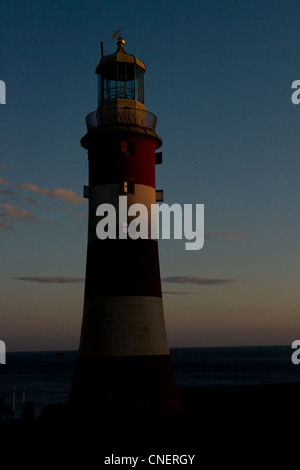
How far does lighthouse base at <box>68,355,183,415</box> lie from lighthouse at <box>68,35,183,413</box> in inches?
1.5

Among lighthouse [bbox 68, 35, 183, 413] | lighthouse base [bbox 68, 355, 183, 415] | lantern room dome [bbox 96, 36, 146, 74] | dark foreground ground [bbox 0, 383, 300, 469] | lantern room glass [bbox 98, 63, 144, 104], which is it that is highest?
lantern room dome [bbox 96, 36, 146, 74]

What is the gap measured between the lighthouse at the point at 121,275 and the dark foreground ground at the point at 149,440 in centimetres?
175

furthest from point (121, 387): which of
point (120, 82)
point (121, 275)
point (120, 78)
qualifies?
point (120, 78)

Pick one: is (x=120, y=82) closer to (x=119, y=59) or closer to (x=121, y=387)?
(x=119, y=59)

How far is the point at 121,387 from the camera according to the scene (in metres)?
22.0

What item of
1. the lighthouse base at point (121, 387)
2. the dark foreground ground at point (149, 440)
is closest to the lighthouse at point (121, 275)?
the lighthouse base at point (121, 387)

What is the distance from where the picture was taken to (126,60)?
23.7 m

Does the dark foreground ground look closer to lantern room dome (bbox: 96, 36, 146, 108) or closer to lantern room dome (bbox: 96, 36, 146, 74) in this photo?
lantern room dome (bbox: 96, 36, 146, 108)

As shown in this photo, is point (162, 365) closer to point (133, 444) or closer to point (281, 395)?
point (133, 444)

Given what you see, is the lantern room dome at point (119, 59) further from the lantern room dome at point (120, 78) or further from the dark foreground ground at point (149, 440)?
the dark foreground ground at point (149, 440)

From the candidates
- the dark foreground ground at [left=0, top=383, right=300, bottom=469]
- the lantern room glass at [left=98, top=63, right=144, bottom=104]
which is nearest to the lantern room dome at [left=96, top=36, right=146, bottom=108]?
the lantern room glass at [left=98, top=63, right=144, bottom=104]

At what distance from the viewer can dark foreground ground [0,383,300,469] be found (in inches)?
560
